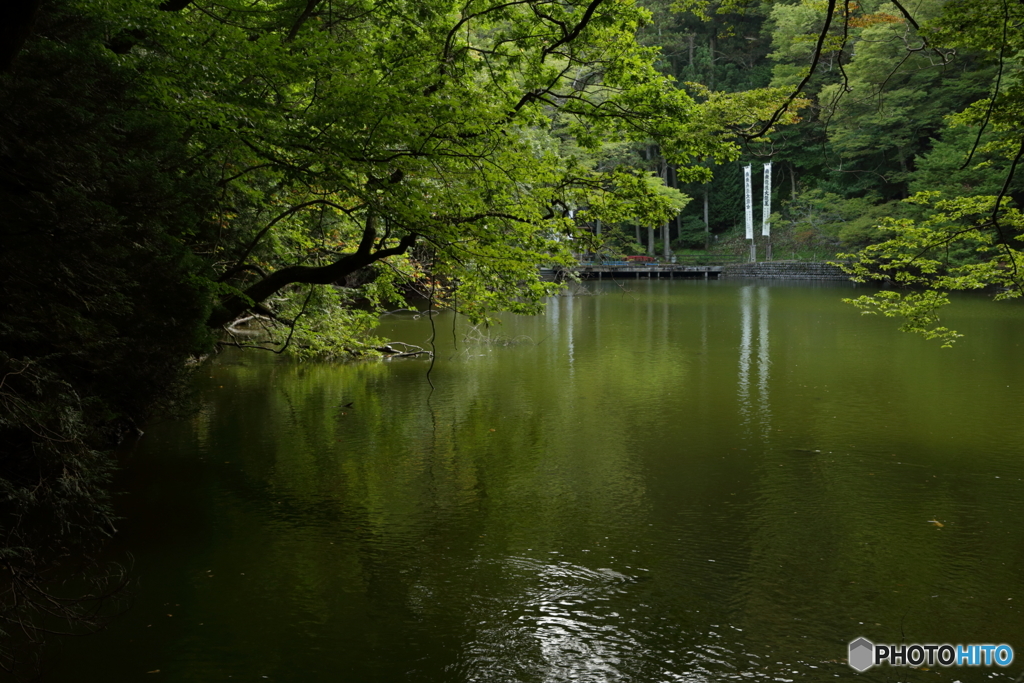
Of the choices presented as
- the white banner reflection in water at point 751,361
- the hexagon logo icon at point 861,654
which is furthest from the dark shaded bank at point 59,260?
the white banner reflection in water at point 751,361

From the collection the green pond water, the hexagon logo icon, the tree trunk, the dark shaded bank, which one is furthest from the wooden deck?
the hexagon logo icon

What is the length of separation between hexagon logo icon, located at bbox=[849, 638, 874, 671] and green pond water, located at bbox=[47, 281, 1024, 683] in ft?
0.21

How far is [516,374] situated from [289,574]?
708 cm

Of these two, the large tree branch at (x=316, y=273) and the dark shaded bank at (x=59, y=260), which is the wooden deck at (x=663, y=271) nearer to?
the large tree branch at (x=316, y=273)

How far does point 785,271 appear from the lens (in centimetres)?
3259

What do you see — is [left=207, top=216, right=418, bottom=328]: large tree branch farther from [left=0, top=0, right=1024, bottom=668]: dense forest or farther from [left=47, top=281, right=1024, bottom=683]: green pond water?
[left=47, top=281, right=1024, bottom=683]: green pond water

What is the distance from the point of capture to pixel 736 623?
4.01 meters

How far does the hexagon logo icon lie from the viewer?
3.62m

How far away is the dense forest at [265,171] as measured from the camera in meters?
3.41

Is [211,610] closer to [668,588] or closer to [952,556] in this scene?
[668,588]

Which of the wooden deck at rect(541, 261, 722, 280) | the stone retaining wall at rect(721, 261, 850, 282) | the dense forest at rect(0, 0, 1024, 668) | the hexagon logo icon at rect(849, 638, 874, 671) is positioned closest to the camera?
the dense forest at rect(0, 0, 1024, 668)

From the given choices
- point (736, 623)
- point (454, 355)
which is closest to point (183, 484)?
point (736, 623)

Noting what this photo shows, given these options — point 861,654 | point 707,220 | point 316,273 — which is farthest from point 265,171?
point 707,220

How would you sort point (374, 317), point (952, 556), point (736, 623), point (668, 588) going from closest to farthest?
1. point (736, 623)
2. point (668, 588)
3. point (952, 556)
4. point (374, 317)
